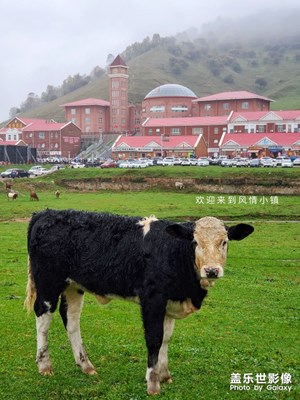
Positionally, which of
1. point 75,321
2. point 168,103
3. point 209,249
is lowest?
point 75,321

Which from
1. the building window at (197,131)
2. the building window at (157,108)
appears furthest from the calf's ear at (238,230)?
the building window at (157,108)

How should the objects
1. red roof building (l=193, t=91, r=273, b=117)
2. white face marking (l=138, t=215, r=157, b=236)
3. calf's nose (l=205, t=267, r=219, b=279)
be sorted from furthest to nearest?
red roof building (l=193, t=91, r=273, b=117), white face marking (l=138, t=215, r=157, b=236), calf's nose (l=205, t=267, r=219, b=279)

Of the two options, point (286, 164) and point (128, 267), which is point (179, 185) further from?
point (128, 267)

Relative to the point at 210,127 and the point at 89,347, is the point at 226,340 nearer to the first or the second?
the point at 89,347

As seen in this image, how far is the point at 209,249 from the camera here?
306 inches

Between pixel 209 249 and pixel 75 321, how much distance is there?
3.17 m

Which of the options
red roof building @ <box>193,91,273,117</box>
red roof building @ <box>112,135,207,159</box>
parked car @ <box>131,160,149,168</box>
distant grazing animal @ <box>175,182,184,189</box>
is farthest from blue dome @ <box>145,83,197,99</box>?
distant grazing animal @ <box>175,182,184,189</box>

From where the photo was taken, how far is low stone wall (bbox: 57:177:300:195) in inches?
2207

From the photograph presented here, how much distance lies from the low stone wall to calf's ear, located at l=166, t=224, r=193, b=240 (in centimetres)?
4879

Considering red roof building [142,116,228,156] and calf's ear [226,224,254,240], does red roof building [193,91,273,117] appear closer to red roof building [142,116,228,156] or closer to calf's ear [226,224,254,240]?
red roof building [142,116,228,156]

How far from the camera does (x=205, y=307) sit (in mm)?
13688

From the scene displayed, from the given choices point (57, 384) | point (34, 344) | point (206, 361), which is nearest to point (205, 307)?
point (206, 361)

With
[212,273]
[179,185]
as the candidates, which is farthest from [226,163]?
[212,273]

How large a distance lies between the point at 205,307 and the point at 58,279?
18.5 feet
